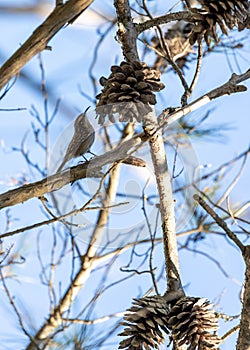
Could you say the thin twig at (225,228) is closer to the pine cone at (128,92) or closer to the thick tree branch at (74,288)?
the pine cone at (128,92)

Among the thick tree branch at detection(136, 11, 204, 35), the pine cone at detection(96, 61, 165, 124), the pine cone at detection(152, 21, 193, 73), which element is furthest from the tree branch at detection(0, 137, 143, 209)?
the pine cone at detection(152, 21, 193, 73)

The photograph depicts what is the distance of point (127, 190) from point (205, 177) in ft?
1.42

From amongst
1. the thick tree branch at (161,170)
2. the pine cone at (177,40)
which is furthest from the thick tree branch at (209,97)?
the pine cone at (177,40)

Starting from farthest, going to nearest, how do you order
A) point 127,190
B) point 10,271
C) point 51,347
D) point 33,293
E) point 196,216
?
1. point 33,293
2. point 10,271
3. point 196,216
4. point 51,347
5. point 127,190

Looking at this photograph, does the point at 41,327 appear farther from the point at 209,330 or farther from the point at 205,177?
the point at 209,330

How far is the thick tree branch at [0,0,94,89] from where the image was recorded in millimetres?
450

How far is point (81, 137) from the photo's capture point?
628 mm

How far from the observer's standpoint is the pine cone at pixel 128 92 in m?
0.59

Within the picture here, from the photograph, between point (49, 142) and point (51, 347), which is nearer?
point (51, 347)

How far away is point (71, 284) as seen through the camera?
4.12 ft

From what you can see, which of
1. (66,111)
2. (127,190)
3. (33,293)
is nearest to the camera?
(66,111)

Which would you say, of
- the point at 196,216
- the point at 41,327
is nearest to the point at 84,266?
the point at 41,327

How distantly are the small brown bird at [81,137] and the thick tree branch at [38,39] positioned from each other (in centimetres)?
17

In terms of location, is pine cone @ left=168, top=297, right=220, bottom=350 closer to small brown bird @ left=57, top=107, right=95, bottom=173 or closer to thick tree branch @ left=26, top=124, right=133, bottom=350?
small brown bird @ left=57, top=107, right=95, bottom=173
